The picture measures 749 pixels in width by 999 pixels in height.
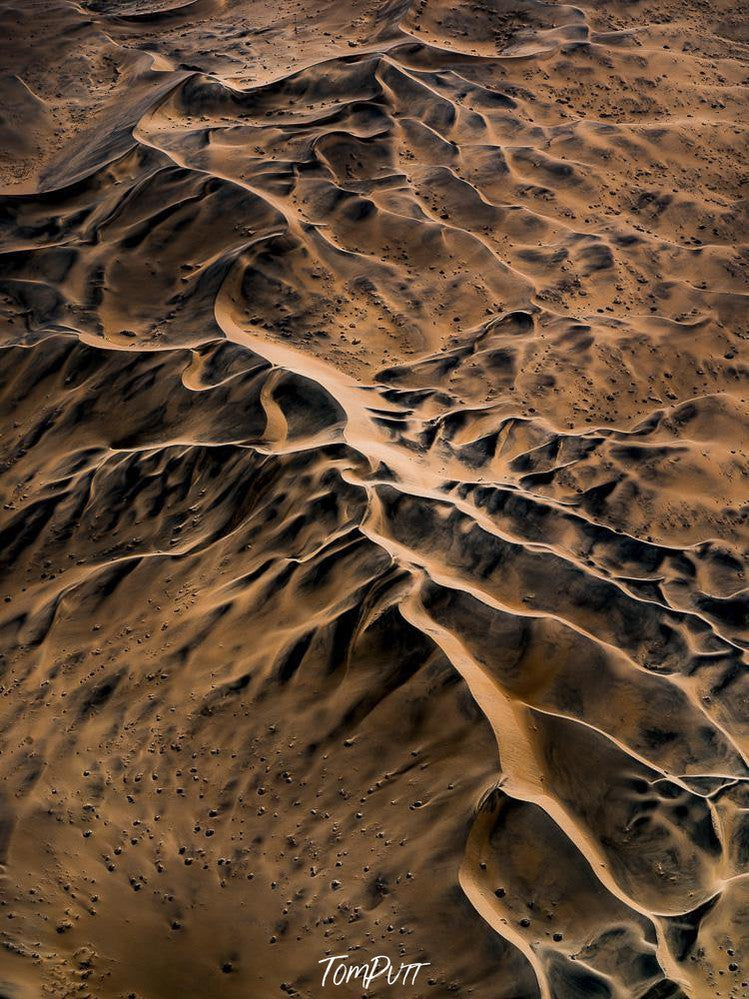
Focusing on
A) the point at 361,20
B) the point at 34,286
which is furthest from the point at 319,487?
the point at 361,20

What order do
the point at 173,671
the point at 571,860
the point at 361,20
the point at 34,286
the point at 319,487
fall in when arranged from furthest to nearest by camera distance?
the point at 361,20, the point at 34,286, the point at 319,487, the point at 173,671, the point at 571,860

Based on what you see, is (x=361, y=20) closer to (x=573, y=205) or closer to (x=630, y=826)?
(x=573, y=205)

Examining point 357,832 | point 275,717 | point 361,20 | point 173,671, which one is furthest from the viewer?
point 361,20

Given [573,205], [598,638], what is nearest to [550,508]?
[598,638]

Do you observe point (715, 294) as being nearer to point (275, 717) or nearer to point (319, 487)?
point (319, 487)

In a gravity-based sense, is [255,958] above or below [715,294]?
below

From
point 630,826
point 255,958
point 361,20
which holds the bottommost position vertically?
point 255,958

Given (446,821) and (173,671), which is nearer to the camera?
(446,821)
